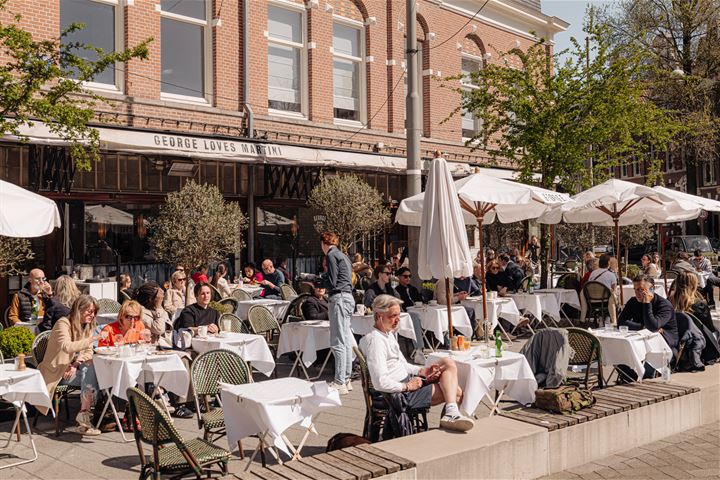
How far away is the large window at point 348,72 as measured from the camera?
21797 mm

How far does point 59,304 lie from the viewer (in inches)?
384

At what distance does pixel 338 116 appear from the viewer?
21.8m

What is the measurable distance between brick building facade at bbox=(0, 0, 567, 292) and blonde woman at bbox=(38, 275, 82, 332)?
14.0ft

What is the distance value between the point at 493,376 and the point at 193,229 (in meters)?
9.34

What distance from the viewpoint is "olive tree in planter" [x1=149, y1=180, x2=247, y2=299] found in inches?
596

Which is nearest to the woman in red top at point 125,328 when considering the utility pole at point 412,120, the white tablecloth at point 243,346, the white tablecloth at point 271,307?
the white tablecloth at point 243,346

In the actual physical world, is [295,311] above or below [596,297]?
below

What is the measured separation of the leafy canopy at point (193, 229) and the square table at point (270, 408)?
9458 mm

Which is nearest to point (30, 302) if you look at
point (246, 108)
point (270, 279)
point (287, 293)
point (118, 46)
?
point (287, 293)

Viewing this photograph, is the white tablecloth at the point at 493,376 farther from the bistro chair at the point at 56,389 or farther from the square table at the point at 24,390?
the bistro chair at the point at 56,389

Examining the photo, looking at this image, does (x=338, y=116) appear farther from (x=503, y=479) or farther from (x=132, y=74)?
(x=503, y=479)

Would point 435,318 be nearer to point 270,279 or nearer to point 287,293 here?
point 287,293

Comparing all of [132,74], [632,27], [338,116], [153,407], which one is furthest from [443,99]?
[153,407]

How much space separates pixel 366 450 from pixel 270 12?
16645 mm
